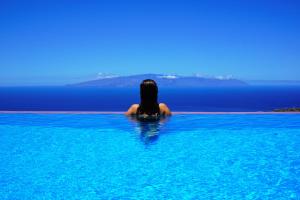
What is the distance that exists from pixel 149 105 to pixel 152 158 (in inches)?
107

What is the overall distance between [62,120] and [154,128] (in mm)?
3254

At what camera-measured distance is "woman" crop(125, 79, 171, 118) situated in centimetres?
873

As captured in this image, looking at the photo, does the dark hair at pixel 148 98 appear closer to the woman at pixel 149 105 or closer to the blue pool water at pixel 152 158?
the woman at pixel 149 105

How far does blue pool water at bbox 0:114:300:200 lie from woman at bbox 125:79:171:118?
0.98ft

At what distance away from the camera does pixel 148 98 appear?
29.4ft

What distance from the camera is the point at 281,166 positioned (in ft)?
20.0

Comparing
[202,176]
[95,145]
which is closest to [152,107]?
[95,145]

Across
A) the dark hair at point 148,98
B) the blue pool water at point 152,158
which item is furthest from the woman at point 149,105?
the blue pool water at point 152,158

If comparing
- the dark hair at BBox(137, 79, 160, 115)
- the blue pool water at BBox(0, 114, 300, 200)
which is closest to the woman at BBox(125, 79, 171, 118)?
the dark hair at BBox(137, 79, 160, 115)

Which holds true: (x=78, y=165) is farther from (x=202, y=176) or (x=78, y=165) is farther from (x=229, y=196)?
(x=229, y=196)

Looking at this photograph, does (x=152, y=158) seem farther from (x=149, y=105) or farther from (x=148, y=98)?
(x=149, y=105)

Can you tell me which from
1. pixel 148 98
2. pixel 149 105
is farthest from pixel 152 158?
pixel 149 105

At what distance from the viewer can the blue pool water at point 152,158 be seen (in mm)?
5043

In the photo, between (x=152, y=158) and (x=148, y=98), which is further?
(x=148, y=98)
